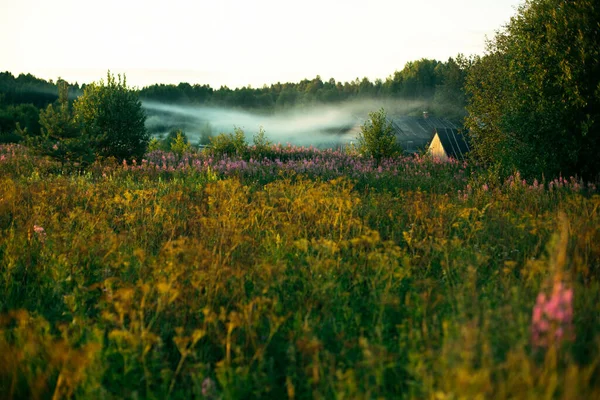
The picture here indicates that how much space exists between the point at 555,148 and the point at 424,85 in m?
123

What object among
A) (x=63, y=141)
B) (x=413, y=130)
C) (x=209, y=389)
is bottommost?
(x=209, y=389)

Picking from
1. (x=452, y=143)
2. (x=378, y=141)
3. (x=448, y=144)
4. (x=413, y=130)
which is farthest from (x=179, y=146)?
(x=413, y=130)

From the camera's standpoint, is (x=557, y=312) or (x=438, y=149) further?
(x=438, y=149)

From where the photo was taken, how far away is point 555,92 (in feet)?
38.2

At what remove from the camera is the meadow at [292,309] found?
8.98ft

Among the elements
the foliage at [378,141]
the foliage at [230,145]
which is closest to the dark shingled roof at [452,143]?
the foliage at [378,141]

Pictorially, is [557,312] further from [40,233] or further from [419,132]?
[419,132]

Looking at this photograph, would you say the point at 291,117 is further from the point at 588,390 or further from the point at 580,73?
the point at 588,390

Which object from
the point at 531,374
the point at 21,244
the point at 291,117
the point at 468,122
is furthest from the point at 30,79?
the point at 531,374

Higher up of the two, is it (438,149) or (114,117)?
(114,117)

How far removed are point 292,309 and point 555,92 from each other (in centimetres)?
1045

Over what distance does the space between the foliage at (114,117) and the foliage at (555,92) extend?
13388 millimetres

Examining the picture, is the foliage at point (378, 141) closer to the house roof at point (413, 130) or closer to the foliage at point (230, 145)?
the foliage at point (230, 145)

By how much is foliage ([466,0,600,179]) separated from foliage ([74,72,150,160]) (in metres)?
13.4
